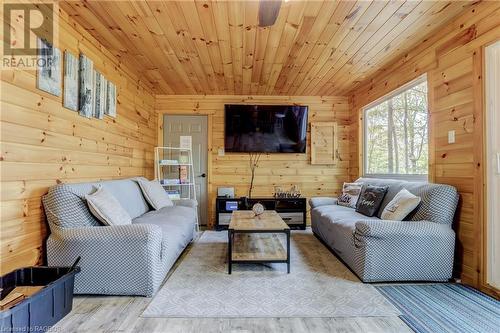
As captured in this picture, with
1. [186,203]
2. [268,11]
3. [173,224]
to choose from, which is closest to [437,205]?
[268,11]

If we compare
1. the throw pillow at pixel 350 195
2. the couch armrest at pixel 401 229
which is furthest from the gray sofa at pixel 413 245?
the throw pillow at pixel 350 195

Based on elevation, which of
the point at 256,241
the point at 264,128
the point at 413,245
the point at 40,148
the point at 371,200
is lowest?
the point at 256,241

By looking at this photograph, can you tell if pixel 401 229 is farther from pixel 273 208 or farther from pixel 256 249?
pixel 273 208

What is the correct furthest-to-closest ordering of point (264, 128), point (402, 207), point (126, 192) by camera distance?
1. point (264, 128)
2. point (126, 192)
3. point (402, 207)

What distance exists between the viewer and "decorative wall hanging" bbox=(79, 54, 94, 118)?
2.59 m

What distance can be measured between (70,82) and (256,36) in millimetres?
1795

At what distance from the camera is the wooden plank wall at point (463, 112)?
223 cm

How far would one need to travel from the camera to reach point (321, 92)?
480cm

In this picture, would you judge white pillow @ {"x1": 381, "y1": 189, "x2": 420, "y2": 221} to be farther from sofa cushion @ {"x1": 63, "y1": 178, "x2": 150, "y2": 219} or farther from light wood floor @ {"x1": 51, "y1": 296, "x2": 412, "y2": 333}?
sofa cushion @ {"x1": 63, "y1": 178, "x2": 150, "y2": 219}

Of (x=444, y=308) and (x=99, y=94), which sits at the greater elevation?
(x=99, y=94)

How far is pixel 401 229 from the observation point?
90.4 inches

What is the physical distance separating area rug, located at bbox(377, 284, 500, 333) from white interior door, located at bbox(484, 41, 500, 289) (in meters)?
0.25

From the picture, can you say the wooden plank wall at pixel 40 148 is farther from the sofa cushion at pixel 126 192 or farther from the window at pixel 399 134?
the window at pixel 399 134

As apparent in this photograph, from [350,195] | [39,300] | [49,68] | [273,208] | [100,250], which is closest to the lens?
[39,300]
